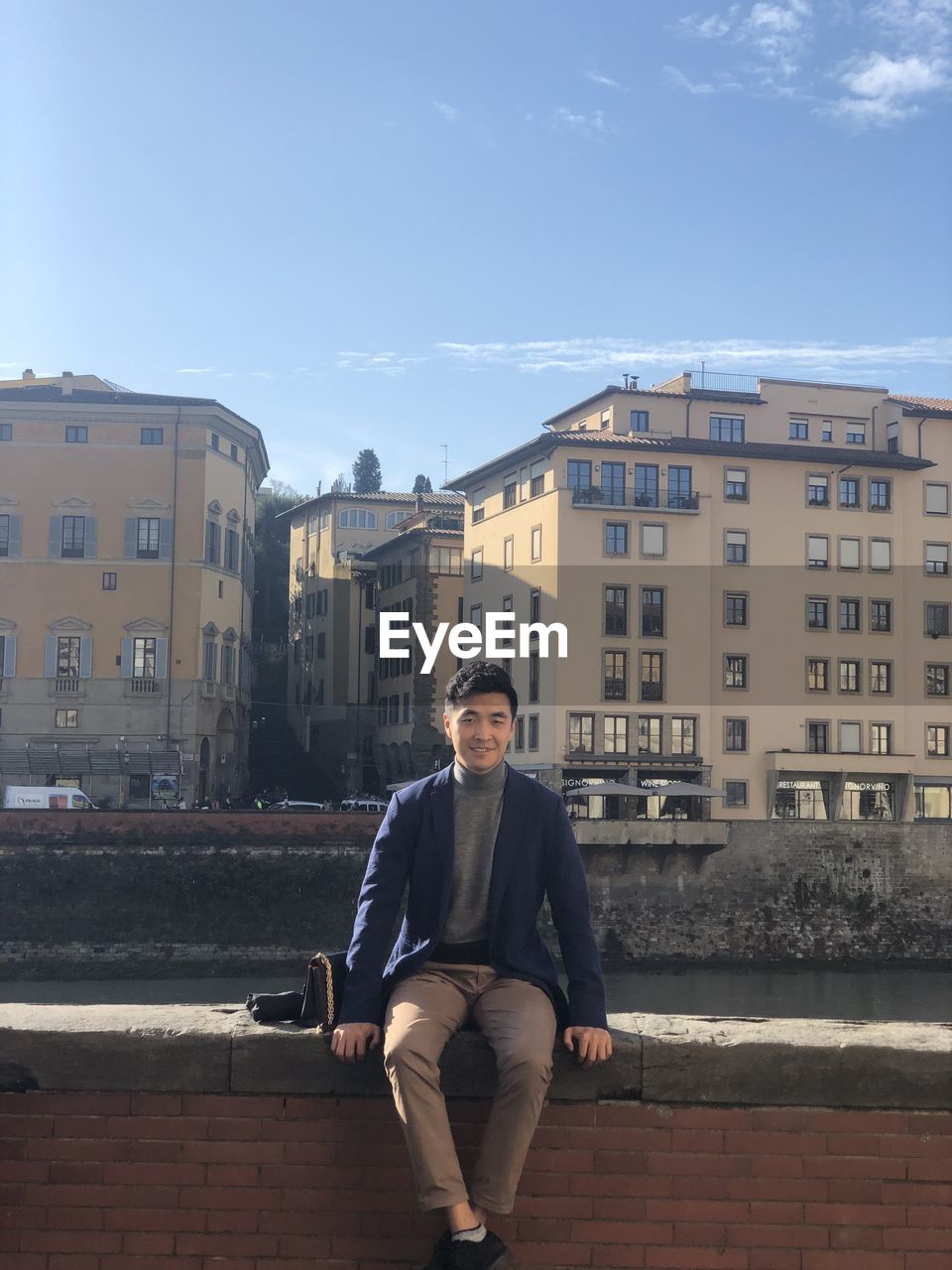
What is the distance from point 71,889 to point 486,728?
3772 cm

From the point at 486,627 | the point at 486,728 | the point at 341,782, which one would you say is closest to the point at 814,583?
the point at 486,627

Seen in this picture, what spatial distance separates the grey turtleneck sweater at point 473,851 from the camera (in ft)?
14.4

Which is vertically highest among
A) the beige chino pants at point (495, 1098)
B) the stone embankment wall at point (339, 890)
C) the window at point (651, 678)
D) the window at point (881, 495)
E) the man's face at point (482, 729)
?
the window at point (881, 495)

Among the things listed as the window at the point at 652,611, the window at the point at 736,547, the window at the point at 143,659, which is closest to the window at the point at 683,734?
the window at the point at 652,611

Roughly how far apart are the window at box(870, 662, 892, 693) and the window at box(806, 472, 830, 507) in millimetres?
5946

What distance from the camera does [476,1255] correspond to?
384 centimetres

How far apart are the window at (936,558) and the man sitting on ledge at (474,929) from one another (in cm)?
5060

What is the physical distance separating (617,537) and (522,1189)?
150 ft

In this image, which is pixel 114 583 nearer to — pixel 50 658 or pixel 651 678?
pixel 50 658

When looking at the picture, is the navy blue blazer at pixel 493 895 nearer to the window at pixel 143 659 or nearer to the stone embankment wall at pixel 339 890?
the stone embankment wall at pixel 339 890

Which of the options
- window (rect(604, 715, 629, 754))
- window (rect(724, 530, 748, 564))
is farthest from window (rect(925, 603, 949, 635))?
window (rect(604, 715, 629, 754))

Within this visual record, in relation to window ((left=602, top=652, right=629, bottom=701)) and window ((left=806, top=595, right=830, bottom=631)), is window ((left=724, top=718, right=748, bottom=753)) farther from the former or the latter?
window ((left=806, top=595, right=830, bottom=631))

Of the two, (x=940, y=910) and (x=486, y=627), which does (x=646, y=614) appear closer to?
(x=486, y=627)

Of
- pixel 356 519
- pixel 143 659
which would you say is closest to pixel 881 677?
pixel 143 659
